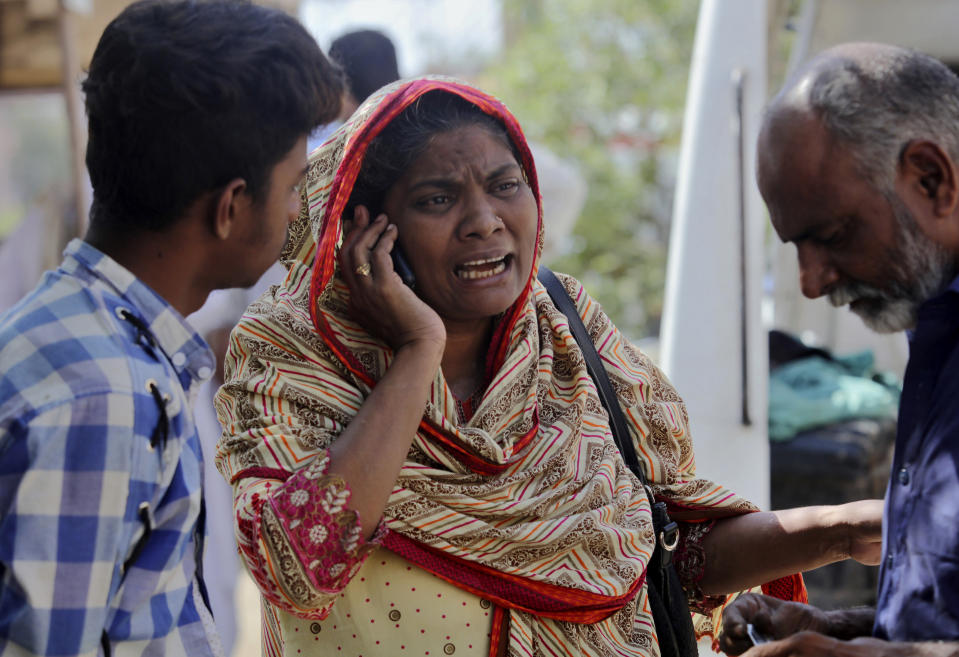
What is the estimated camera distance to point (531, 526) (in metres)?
2.14

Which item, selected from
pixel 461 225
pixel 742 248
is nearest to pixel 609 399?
pixel 461 225

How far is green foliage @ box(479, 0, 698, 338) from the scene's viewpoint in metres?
14.4

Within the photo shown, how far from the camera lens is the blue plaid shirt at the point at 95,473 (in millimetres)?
1396

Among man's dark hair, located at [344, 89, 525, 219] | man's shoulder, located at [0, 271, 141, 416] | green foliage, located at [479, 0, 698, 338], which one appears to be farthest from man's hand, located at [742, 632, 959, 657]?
green foliage, located at [479, 0, 698, 338]

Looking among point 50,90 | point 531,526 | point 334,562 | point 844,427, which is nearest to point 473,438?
point 531,526

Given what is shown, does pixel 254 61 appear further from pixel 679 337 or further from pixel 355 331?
pixel 679 337

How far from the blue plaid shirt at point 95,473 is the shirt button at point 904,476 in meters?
1.18

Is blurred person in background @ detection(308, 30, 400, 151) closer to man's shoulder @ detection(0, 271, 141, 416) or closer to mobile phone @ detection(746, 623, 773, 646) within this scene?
man's shoulder @ detection(0, 271, 141, 416)

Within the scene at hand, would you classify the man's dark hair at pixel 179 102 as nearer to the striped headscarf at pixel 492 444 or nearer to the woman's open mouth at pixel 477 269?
the striped headscarf at pixel 492 444

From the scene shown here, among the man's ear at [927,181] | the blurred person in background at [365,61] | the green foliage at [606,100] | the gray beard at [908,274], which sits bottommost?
the green foliage at [606,100]

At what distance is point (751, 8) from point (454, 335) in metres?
2.65

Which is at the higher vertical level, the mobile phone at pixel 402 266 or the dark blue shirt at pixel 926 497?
the mobile phone at pixel 402 266

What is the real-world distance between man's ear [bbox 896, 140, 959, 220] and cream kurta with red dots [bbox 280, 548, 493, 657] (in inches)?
45.5

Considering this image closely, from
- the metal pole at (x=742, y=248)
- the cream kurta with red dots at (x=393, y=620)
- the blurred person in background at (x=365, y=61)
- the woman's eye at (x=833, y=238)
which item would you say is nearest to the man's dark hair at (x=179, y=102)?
the cream kurta with red dots at (x=393, y=620)
